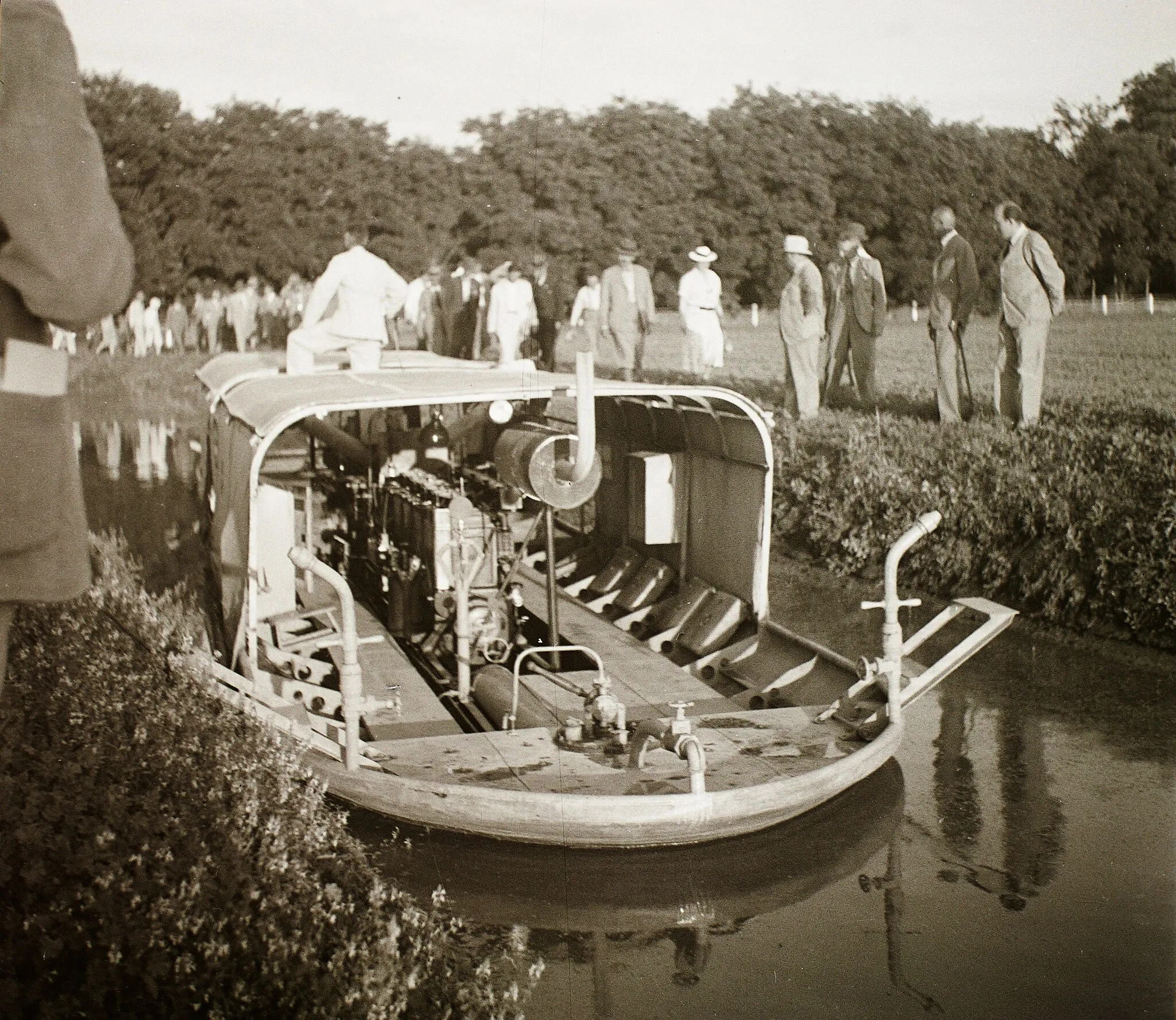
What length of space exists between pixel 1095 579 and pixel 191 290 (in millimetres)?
35655

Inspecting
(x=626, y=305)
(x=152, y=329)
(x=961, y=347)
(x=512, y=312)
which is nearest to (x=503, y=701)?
(x=961, y=347)

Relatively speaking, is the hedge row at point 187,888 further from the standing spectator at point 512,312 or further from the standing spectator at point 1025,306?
the standing spectator at point 512,312

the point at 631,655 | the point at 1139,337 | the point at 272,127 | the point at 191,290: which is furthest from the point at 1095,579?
the point at 272,127

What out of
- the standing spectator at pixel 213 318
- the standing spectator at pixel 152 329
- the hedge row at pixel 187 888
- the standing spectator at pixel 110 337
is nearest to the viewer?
the hedge row at pixel 187 888

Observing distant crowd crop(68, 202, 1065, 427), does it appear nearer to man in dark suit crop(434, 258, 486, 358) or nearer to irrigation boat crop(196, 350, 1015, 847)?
man in dark suit crop(434, 258, 486, 358)

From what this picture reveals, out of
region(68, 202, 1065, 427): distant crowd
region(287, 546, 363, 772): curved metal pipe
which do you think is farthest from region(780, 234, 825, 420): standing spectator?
region(287, 546, 363, 772): curved metal pipe

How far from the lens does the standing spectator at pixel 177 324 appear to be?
128 ft

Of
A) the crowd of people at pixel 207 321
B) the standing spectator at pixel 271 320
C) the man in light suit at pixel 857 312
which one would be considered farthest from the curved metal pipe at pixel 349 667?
the standing spectator at pixel 271 320

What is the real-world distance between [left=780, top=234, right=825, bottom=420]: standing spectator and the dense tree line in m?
3.57

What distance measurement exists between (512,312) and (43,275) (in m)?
20.4

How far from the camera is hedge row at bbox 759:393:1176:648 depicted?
1044cm

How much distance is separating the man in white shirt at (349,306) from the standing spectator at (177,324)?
2828cm

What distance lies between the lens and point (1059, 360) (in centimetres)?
2031

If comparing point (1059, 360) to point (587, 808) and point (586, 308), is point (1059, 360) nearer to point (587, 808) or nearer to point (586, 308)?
point (586, 308)
